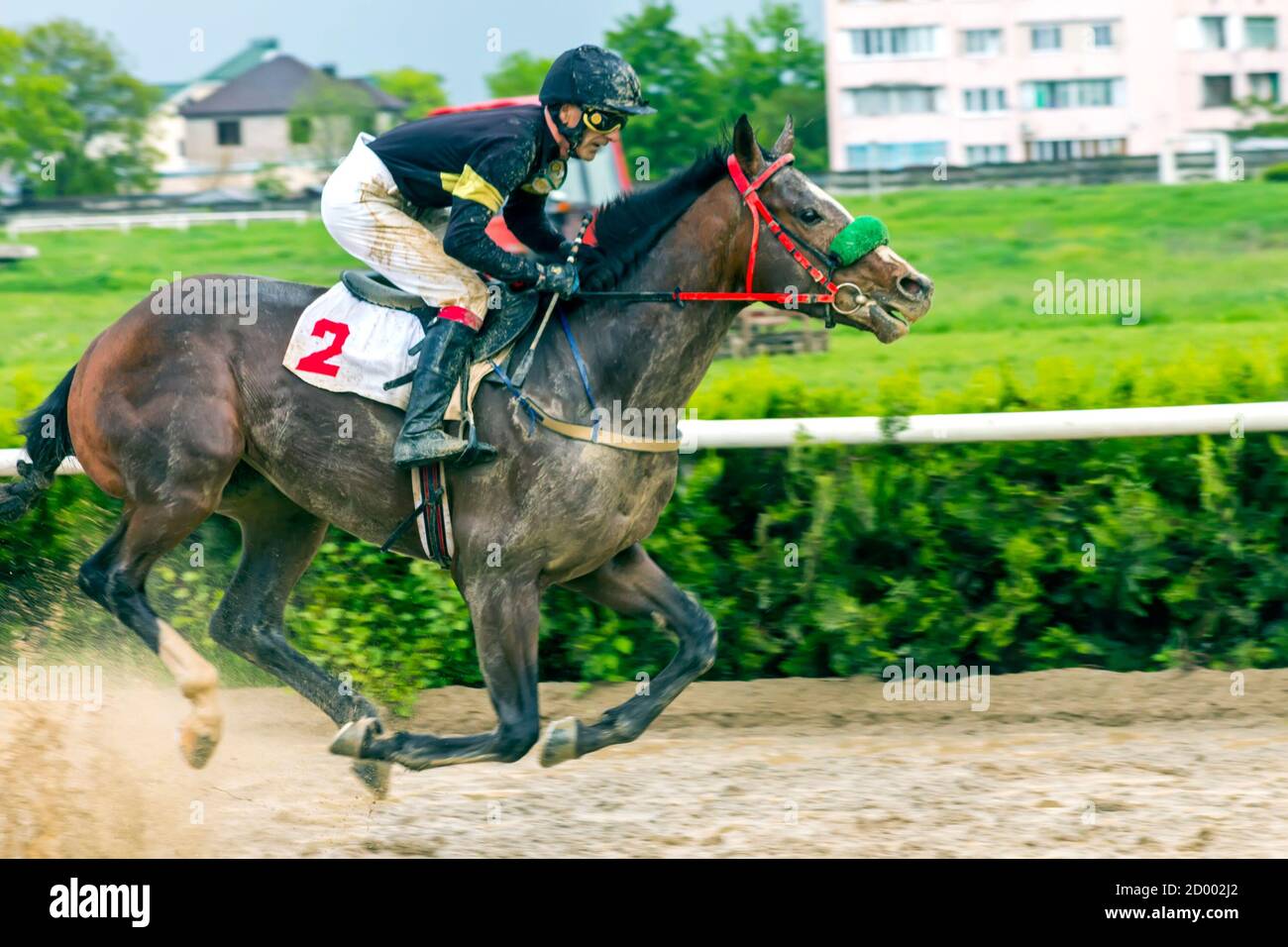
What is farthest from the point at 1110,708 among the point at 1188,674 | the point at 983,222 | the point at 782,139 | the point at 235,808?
the point at 983,222

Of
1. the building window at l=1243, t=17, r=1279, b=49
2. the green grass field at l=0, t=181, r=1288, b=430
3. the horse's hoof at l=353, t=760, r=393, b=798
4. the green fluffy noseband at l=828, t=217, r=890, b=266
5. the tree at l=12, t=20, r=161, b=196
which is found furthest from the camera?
the tree at l=12, t=20, r=161, b=196

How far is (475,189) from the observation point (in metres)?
4.69

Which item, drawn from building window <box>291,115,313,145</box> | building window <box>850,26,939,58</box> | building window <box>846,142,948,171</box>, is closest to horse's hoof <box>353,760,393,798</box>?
building window <box>846,142,948,171</box>

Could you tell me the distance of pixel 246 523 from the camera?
5453 mm

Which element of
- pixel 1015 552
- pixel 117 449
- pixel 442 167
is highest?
pixel 442 167

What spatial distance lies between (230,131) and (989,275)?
5998 cm

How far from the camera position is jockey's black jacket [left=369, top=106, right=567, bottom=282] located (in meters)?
4.68

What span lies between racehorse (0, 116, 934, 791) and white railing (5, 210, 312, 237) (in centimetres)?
2096

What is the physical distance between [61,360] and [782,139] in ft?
32.5

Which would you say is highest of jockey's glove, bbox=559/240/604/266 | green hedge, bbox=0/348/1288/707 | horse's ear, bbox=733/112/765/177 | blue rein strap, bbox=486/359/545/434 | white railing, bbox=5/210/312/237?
white railing, bbox=5/210/312/237

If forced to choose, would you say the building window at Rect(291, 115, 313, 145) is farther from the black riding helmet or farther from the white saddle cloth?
the black riding helmet

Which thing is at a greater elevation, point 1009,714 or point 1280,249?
point 1280,249
